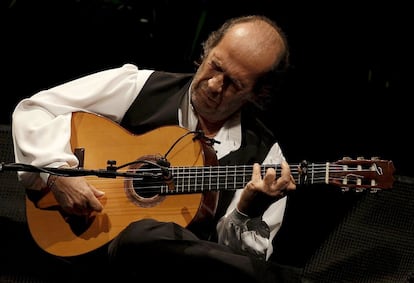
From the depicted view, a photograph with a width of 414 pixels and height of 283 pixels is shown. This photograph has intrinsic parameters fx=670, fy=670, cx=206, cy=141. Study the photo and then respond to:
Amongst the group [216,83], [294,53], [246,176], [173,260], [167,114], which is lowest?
[173,260]

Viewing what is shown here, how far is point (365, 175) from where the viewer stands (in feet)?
7.27

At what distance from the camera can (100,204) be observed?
2283 mm

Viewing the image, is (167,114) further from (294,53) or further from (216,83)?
(294,53)

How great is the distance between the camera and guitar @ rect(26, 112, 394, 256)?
224cm

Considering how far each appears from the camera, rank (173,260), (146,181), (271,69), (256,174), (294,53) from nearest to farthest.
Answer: (173,260)
(256,174)
(146,181)
(271,69)
(294,53)

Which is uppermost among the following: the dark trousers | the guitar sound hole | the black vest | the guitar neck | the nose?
the nose

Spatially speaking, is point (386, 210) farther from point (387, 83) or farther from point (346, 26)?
point (346, 26)

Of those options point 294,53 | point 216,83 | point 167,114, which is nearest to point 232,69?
point 216,83

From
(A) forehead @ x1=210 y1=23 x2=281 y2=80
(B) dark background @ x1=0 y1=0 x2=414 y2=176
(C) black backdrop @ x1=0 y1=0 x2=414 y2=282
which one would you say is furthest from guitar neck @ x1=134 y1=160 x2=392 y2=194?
(B) dark background @ x1=0 y1=0 x2=414 y2=176

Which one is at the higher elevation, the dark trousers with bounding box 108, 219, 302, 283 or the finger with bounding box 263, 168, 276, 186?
the finger with bounding box 263, 168, 276, 186

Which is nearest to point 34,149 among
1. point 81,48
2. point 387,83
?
point 81,48

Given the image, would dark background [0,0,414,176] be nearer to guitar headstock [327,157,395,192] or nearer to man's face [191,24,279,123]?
man's face [191,24,279,123]

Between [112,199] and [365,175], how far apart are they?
0.87 metres

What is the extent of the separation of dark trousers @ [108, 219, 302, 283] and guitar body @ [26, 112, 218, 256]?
251 mm
